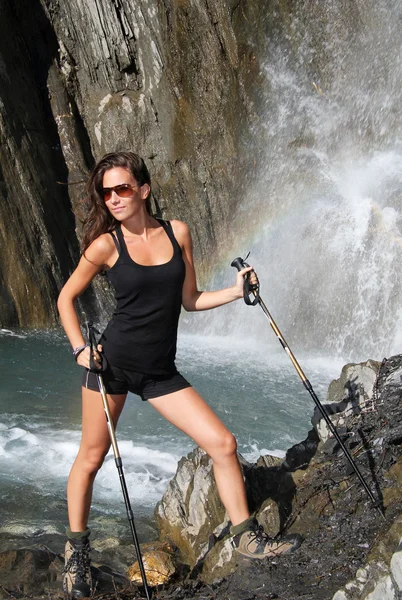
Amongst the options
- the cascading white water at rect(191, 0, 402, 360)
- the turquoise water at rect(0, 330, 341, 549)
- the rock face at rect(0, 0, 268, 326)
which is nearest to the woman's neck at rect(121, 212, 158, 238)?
the turquoise water at rect(0, 330, 341, 549)

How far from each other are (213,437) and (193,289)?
89cm

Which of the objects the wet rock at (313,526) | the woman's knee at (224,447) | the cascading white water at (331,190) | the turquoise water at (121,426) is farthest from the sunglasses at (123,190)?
the cascading white water at (331,190)

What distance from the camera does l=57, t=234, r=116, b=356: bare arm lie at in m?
3.71

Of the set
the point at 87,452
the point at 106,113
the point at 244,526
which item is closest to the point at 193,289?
the point at 87,452

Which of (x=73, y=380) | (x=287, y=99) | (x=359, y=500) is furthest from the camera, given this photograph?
(x=287, y=99)

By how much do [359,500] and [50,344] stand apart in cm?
1138

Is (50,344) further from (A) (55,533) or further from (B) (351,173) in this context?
(A) (55,533)

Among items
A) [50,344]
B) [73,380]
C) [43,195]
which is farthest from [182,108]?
[73,380]

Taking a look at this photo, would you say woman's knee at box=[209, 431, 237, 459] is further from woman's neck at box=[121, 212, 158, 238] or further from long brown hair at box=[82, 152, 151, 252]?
long brown hair at box=[82, 152, 151, 252]

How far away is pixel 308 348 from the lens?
1380 cm

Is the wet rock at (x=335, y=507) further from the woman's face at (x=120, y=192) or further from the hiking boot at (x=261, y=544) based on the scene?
the woman's face at (x=120, y=192)

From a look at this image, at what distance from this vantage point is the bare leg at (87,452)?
3783 mm

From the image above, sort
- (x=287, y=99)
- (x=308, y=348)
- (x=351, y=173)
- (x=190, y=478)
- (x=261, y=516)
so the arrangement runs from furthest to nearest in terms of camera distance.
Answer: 1. (x=287, y=99)
2. (x=351, y=173)
3. (x=308, y=348)
4. (x=190, y=478)
5. (x=261, y=516)

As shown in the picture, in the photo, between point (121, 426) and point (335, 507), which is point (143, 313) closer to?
point (335, 507)
